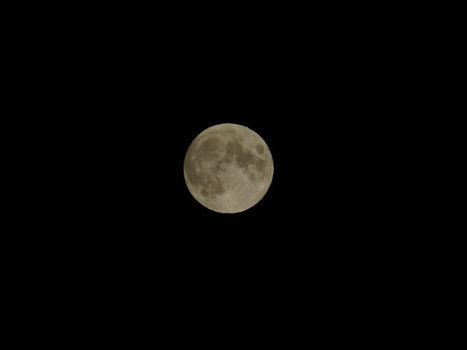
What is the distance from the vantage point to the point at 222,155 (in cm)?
459

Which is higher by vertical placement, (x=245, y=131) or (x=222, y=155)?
(x=245, y=131)

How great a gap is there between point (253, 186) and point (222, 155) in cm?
53

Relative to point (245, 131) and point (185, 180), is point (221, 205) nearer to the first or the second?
point (185, 180)

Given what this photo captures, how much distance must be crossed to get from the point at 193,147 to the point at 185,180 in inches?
17.8

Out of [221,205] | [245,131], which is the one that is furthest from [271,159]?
[221,205]

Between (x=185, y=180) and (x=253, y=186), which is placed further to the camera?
(x=185, y=180)

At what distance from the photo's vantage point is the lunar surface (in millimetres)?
4574

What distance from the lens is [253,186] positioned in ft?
15.4

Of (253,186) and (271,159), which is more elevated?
(271,159)

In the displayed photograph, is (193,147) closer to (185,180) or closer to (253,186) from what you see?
(185,180)

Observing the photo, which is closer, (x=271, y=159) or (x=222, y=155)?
(x=222, y=155)

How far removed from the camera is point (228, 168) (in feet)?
14.9

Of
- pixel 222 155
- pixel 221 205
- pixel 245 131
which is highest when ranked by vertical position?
pixel 245 131

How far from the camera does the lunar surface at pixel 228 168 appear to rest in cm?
457
